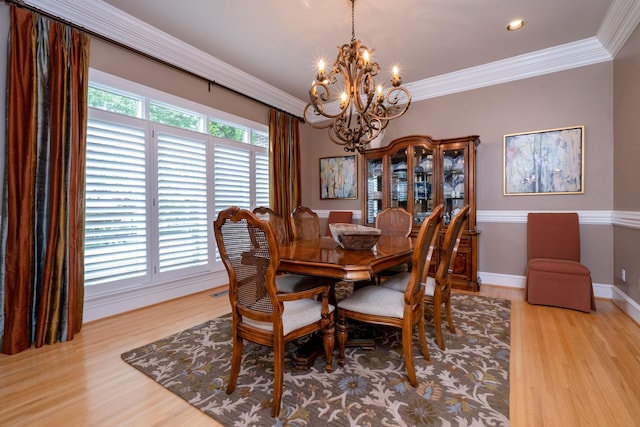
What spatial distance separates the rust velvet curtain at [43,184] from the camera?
7.20ft

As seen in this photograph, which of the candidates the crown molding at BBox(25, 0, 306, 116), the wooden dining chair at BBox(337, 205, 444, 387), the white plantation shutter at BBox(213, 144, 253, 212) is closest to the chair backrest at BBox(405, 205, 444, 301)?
the wooden dining chair at BBox(337, 205, 444, 387)

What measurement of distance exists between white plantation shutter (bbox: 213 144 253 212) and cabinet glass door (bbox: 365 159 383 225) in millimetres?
1749

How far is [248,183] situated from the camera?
425cm

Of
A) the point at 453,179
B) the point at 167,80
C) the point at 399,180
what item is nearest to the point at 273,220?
the point at 167,80

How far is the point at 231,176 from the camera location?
4.02 m

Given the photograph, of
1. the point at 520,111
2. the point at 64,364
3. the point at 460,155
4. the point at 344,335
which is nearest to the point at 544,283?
the point at 460,155

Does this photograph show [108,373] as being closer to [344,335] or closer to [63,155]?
[344,335]

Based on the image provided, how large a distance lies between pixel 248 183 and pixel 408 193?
2.24 metres

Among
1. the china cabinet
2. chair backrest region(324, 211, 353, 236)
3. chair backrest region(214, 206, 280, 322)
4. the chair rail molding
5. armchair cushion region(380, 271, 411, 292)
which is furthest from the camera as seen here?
chair backrest region(324, 211, 353, 236)

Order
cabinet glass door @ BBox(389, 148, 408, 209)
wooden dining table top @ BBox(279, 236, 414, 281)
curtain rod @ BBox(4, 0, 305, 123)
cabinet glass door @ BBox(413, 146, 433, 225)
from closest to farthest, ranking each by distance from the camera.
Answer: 1. wooden dining table top @ BBox(279, 236, 414, 281)
2. curtain rod @ BBox(4, 0, 305, 123)
3. cabinet glass door @ BBox(413, 146, 433, 225)
4. cabinet glass door @ BBox(389, 148, 408, 209)

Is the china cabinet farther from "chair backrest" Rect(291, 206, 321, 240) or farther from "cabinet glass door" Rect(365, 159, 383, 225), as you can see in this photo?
"chair backrest" Rect(291, 206, 321, 240)

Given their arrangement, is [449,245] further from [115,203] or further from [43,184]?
[43,184]

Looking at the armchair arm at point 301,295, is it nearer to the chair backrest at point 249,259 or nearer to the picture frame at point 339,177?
the chair backrest at point 249,259

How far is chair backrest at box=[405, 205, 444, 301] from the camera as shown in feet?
5.40
